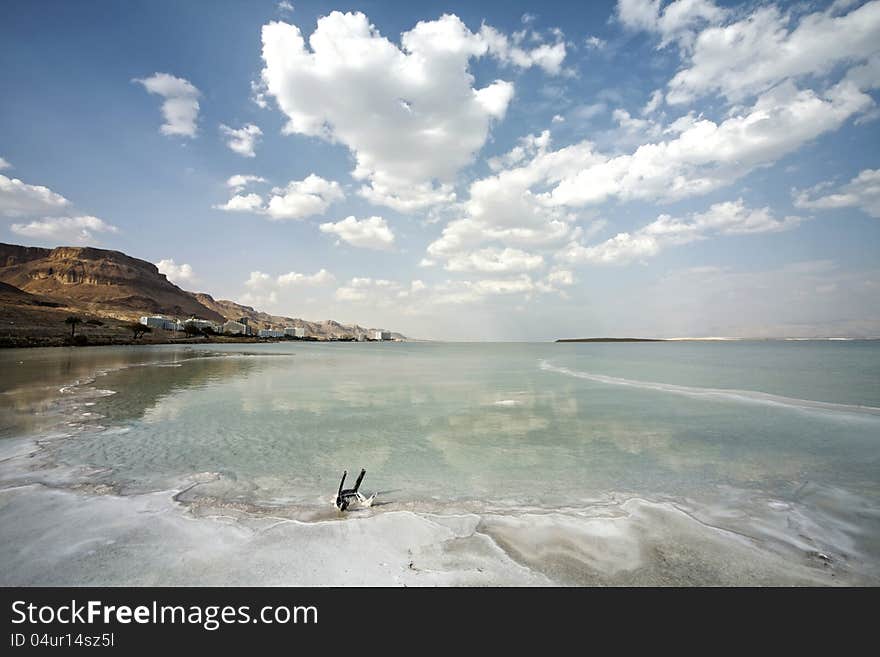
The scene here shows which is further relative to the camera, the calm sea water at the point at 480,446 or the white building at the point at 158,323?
the white building at the point at 158,323

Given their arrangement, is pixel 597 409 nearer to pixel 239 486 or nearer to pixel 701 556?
pixel 701 556

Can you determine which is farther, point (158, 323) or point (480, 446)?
point (158, 323)

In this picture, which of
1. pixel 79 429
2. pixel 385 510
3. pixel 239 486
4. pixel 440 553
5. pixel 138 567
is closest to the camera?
pixel 138 567

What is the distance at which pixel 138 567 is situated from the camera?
5238mm

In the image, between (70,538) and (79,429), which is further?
(79,429)

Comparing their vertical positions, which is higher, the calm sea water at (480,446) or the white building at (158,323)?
the white building at (158,323)

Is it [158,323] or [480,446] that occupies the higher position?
[158,323]

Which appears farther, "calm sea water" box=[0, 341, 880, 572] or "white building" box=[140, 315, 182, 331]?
"white building" box=[140, 315, 182, 331]

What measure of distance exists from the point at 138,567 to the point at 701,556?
324 inches

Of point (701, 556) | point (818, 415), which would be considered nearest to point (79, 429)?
point (701, 556)

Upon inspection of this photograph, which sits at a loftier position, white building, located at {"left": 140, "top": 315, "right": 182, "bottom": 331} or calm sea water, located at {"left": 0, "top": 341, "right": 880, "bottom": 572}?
white building, located at {"left": 140, "top": 315, "right": 182, "bottom": 331}

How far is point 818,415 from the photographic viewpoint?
18281 millimetres
